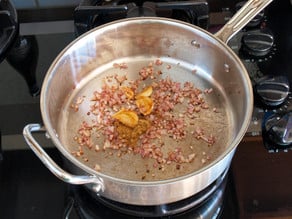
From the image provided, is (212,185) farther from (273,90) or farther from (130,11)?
(130,11)

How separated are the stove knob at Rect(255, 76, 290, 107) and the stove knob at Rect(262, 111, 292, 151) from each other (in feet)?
0.09

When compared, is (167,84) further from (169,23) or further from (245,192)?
(245,192)

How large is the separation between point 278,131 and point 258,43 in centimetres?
18

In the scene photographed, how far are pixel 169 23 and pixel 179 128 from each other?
189mm

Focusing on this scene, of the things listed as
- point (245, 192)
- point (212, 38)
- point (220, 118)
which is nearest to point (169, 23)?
point (212, 38)

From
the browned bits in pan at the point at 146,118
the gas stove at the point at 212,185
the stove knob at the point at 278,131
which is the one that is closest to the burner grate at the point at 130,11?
the gas stove at the point at 212,185

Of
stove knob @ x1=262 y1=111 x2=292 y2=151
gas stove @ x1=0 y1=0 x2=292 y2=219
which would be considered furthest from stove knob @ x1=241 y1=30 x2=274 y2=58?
stove knob @ x1=262 y1=111 x2=292 y2=151

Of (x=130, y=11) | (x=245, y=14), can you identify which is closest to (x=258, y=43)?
(x=245, y=14)

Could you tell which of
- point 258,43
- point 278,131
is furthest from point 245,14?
point 278,131

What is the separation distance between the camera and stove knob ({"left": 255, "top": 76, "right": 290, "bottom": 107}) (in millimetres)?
714

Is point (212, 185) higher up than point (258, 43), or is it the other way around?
point (258, 43)

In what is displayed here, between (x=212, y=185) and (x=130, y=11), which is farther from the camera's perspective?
(x=130, y=11)

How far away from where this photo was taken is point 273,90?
0.72 meters

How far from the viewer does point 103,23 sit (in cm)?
84
